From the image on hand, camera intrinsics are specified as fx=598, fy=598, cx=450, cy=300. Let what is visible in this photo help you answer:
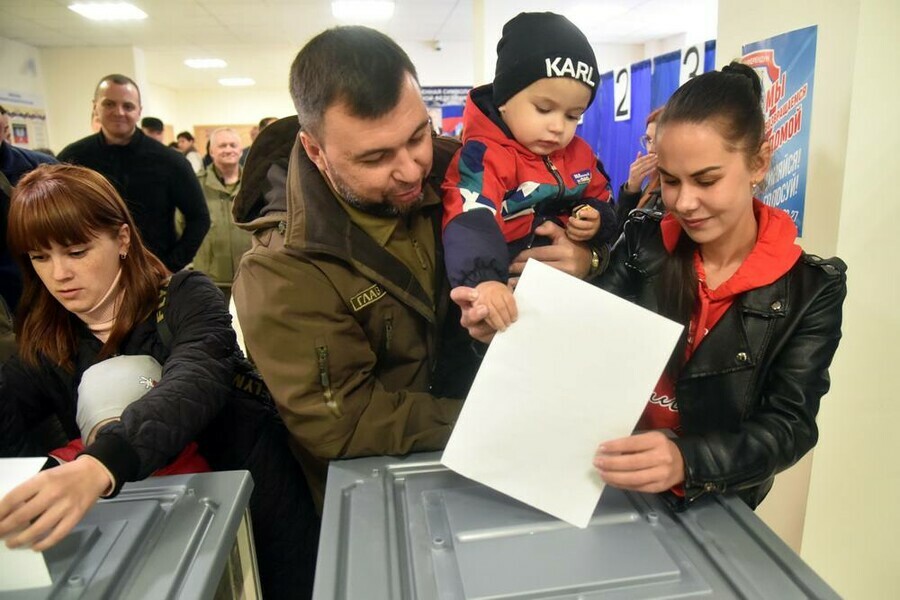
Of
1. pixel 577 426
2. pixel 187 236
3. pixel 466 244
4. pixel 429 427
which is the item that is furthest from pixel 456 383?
pixel 187 236

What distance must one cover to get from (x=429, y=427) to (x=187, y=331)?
1.76 feet

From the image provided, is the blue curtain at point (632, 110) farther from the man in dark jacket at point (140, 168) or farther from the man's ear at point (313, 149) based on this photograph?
the man's ear at point (313, 149)

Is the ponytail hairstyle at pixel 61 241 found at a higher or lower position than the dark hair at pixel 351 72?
lower

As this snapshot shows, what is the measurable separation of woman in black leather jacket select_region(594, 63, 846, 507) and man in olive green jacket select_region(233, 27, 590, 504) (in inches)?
15.1

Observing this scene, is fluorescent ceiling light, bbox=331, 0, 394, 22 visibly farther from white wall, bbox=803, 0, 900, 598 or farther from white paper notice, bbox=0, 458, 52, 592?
white paper notice, bbox=0, 458, 52, 592

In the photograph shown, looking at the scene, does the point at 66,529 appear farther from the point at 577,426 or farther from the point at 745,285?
the point at 745,285

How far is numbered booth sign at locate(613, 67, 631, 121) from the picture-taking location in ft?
15.0

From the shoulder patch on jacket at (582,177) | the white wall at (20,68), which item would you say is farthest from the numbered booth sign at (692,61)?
the white wall at (20,68)

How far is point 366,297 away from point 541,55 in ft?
1.85

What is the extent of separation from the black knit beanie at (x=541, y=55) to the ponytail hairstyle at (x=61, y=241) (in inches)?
33.5

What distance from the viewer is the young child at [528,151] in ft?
3.61

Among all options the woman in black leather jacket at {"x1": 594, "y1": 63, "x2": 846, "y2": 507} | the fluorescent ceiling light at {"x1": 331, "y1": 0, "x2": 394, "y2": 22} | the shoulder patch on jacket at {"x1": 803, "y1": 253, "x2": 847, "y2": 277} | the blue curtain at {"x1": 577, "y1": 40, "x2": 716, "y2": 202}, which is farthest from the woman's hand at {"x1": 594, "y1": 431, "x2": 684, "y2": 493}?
the fluorescent ceiling light at {"x1": 331, "y1": 0, "x2": 394, "y2": 22}

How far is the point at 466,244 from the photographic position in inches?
39.2

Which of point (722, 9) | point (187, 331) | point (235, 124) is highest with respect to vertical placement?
point (235, 124)
